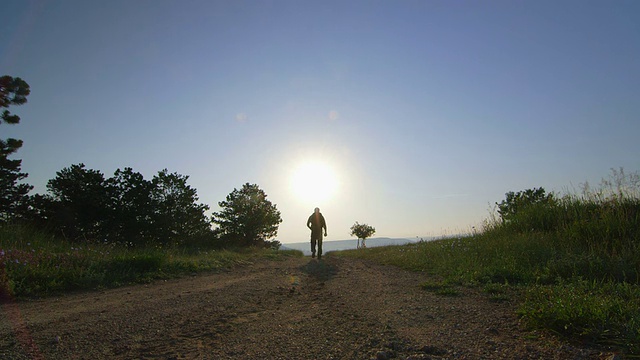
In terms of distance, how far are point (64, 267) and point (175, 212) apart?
20.8 metres

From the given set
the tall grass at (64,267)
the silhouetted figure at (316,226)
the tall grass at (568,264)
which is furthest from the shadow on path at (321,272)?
the silhouetted figure at (316,226)

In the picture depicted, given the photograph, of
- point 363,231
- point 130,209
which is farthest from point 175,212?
point 363,231

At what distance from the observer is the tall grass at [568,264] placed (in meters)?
2.92

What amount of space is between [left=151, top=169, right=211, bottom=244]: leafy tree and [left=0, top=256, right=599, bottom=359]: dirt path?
A: 21.8 meters

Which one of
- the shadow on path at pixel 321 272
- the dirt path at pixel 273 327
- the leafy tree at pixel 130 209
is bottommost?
the shadow on path at pixel 321 272

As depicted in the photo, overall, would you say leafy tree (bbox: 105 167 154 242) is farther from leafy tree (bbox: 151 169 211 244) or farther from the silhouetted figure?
the silhouetted figure

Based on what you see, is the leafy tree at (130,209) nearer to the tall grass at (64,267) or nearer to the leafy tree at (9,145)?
the leafy tree at (9,145)

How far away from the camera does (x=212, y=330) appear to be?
347 centimetres

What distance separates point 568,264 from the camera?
544 centimetres

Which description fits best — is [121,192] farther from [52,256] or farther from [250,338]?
[250,338]

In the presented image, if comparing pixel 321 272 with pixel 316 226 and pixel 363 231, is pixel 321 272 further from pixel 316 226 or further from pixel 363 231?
pixel 363 231

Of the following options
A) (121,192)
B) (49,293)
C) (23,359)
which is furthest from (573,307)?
(121,192)

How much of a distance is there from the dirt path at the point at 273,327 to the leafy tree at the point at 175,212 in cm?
2179

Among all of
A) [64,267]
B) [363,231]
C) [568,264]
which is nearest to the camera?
[568,264]
